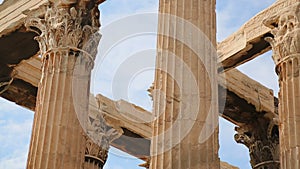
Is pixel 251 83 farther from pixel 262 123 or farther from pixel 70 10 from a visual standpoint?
pixel 70 10

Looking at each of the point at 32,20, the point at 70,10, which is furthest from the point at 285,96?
the point at 32,20

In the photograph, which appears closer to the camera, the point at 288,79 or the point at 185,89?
the point at 185,89

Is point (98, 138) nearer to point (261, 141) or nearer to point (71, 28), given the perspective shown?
point (261, 141)

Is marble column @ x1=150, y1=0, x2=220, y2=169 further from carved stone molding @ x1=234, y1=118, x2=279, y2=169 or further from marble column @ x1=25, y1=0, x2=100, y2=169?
carved stone molding @ x1=234, y1=118, x2=279, y2=169

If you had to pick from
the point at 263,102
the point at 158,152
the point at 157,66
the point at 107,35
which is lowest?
the point at 158,152

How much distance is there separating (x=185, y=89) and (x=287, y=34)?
18.4 ft

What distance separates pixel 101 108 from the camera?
32.8m

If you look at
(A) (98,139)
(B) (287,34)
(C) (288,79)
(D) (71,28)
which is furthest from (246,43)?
(A) (98,139)

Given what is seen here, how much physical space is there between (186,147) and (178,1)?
4024mm

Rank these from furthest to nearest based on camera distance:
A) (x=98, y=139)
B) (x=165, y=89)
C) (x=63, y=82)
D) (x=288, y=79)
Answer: (x=98, y=139) → (x=63, y=82) → (x=288, y=79) → (x=165, y=89)

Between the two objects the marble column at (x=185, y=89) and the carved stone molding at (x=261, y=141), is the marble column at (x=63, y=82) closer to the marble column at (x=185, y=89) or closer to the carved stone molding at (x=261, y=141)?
the marble column at (x=185, y=89)

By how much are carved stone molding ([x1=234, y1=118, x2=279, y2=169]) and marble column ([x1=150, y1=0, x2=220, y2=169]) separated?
10731mm

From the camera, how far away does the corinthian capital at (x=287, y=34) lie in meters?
22.1

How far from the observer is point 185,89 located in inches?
714
